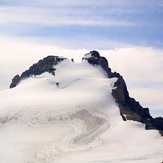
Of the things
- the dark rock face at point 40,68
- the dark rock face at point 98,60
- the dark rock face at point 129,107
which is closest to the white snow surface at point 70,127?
the dark rock face at point 129,107

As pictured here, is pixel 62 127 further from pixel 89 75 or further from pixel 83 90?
pixel 89 75

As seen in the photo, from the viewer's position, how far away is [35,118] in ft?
205

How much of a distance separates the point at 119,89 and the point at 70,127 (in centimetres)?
2160

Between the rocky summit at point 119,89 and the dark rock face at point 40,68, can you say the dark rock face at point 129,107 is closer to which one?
the rocky summit at point 119,89

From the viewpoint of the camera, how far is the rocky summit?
69.3m

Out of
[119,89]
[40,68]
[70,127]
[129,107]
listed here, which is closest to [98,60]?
[40,68]

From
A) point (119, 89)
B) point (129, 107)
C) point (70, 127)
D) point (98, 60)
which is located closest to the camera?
point (70, 127)

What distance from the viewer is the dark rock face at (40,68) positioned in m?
91.8

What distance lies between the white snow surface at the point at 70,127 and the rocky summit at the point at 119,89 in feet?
6.49

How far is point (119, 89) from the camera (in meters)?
77.2

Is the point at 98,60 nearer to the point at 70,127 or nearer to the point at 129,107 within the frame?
the point at 129,107

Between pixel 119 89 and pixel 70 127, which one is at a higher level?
pixel 119 89

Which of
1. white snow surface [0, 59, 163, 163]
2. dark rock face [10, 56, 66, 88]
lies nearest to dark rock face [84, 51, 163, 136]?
white snow surface [0, 59, 163, 163]

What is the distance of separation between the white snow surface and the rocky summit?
1977 mm
